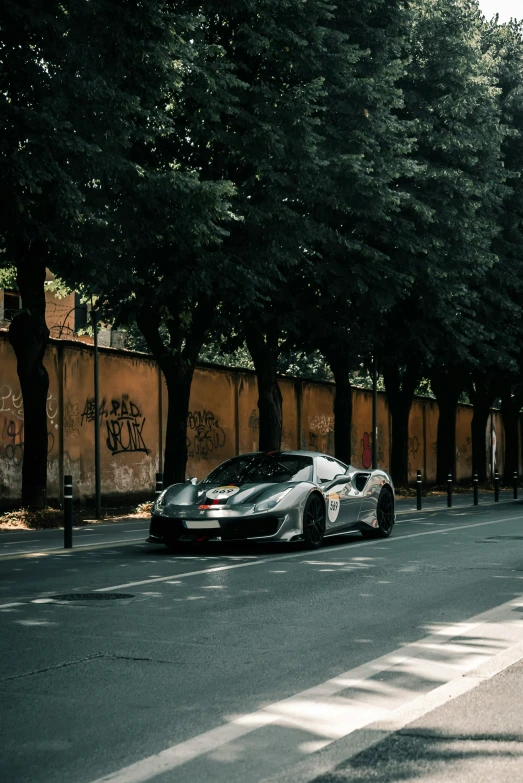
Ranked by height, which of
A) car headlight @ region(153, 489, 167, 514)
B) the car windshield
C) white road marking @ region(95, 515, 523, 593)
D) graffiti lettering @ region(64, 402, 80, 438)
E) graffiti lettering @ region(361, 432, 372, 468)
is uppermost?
graffiti lettering @ region(64, 402, 80, 438)

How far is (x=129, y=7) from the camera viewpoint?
53.1 ft

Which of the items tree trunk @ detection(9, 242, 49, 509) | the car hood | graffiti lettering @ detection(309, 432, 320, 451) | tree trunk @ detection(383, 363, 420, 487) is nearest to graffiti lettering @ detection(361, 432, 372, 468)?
graffiti lettering @ detection(309, 432, 320, 451)

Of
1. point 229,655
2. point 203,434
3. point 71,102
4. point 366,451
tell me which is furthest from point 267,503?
point 366,451

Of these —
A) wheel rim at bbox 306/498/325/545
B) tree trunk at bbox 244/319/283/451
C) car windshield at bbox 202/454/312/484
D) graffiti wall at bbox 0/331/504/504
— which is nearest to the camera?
wheel rim at bbox 306/498/325/545

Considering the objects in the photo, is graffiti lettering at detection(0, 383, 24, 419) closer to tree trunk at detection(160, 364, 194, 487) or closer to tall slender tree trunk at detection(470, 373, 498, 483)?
tree trunk at detection(160, 364, 194, 487)

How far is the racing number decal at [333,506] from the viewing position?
14258 millimetres

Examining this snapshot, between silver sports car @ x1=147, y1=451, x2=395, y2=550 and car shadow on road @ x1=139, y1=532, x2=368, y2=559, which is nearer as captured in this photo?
silver sports car @ x1=147, y1=451, x2=395, y2=550

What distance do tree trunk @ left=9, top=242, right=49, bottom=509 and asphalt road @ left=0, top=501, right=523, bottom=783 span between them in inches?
309

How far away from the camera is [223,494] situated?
43.3 ft

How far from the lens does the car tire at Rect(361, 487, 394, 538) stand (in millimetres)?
15844

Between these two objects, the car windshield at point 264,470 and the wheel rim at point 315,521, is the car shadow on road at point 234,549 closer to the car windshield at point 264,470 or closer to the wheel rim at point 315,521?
the wheel rim at point 315,521

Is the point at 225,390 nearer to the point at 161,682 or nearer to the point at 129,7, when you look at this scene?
the point at 129,7

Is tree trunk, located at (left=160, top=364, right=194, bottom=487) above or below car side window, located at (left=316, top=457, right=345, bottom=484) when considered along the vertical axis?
above

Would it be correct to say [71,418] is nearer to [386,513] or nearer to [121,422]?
[121,422]
